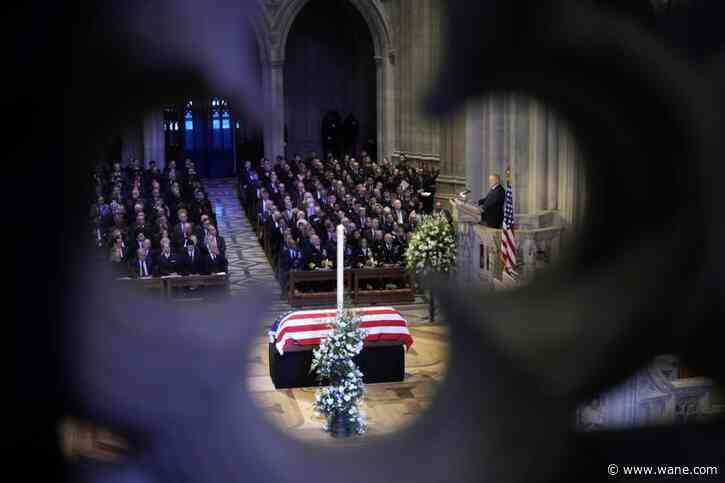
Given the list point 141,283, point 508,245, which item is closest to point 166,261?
point 508,245

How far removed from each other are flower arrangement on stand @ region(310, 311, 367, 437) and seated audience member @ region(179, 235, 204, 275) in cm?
448

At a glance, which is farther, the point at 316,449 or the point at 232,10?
the point at 316,449

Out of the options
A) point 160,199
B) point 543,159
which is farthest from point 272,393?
point 160,199

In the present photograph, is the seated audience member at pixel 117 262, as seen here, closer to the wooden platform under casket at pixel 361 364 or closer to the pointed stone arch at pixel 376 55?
the wooden platform under casket at pixel 361 364

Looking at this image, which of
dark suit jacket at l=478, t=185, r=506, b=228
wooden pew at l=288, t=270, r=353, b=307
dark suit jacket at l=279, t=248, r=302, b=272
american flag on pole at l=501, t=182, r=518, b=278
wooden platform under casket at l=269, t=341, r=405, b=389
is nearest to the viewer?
dark suit jacket at l=478, t=185, r=506, b=228

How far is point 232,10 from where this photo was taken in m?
1.37

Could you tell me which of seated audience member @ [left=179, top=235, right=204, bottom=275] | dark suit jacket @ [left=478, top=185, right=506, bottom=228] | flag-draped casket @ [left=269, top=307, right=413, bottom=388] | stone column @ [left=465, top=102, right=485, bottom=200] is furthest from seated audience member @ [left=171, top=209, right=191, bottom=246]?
dark suit jacket @ [left=478, top=185, right=506, bottom=228]

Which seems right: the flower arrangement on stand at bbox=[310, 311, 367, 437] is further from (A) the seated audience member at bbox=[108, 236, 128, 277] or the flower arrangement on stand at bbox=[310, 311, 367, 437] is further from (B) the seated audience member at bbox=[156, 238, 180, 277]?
(A) the seated audience member at bbox=[108, 236, 128, 277]

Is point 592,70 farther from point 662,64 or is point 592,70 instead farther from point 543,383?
point 543,383

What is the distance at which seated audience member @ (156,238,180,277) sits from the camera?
1334cm

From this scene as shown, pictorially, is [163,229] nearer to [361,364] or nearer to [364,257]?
[364,257]

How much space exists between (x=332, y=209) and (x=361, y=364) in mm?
8023

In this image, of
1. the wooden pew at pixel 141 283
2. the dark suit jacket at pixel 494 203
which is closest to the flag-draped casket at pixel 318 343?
the dark suit jacket at pixel 494 203

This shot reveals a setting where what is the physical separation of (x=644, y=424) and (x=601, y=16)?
75cm
